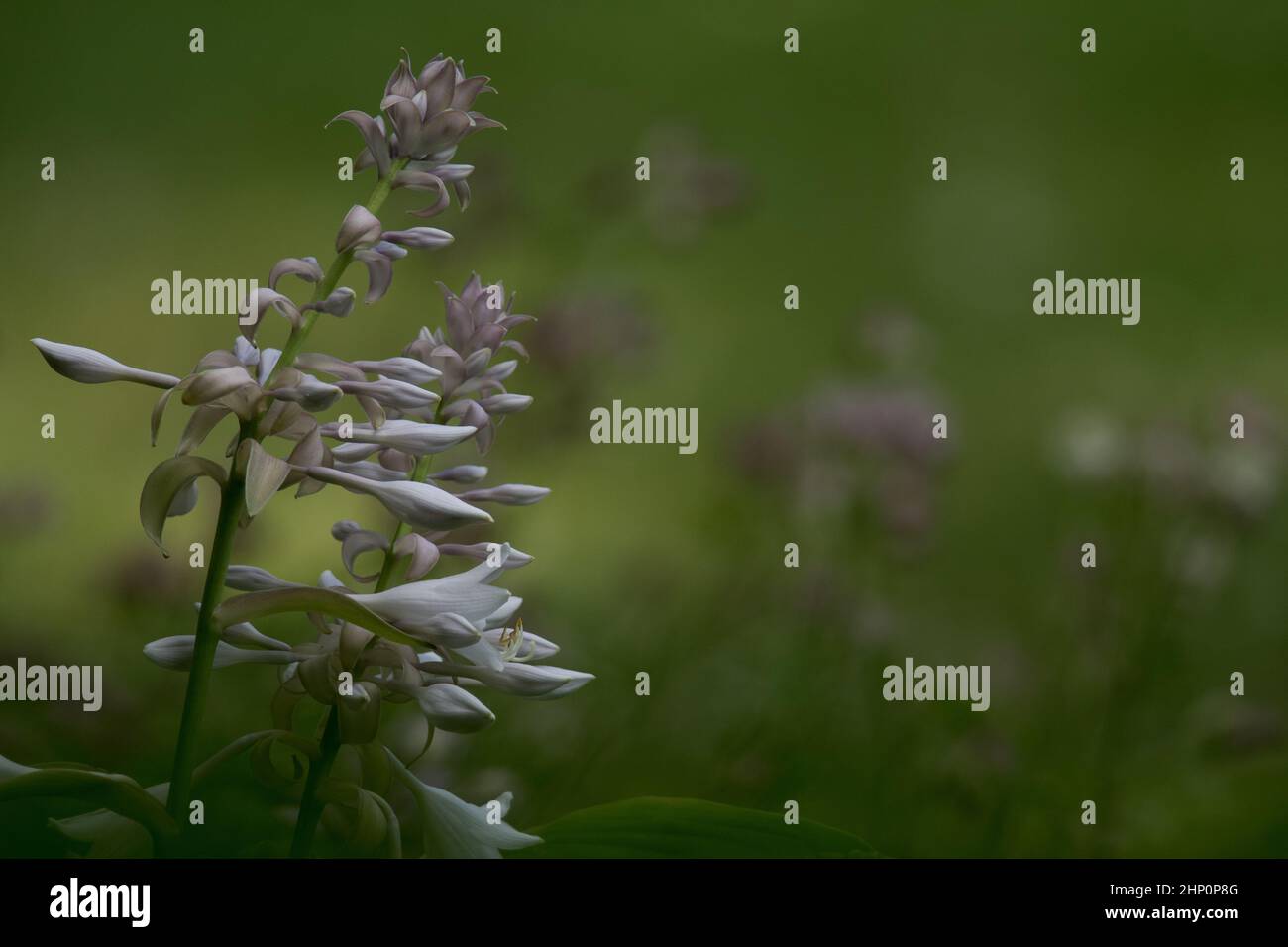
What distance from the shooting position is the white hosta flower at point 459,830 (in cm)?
70

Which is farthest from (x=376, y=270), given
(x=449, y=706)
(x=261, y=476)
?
(x=449, y=706)

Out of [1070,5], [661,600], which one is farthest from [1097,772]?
[1070,5]

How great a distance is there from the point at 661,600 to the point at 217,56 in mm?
732

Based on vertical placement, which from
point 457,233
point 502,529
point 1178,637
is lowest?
point 1178,637

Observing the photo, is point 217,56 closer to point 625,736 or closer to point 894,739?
point 625,736

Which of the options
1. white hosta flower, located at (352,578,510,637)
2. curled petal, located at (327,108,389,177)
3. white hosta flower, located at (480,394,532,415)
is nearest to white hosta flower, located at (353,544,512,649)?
white hosta flower, located at (352,578,510,637)

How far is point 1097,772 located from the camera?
1.26m

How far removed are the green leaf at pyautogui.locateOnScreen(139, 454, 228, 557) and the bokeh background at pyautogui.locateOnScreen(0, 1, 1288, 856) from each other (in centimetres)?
55

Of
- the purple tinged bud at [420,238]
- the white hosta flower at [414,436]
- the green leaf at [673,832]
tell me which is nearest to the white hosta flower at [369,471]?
the white hosta flower at [414,436]

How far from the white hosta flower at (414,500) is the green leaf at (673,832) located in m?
0.21

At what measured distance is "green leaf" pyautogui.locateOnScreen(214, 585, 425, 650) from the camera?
608 mm

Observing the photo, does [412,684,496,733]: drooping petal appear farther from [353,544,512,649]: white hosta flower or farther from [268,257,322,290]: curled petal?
[268,257,322,290]: curled petal

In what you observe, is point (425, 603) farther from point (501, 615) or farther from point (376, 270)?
point (376, 270)

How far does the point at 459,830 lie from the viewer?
27.7 inches
